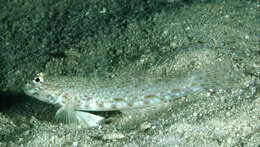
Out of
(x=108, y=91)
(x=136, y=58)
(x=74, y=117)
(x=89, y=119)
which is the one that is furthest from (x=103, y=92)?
(x=136, y=58)

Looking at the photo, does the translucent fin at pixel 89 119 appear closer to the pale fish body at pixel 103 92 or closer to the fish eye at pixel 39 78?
the pale fish body at pixel 103 92

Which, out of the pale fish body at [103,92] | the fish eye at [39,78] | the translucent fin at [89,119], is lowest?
the translucent fin at [89,119]

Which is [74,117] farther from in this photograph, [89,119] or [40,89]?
[40,89]

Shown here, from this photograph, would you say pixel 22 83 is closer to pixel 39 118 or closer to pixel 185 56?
pixel 39 118

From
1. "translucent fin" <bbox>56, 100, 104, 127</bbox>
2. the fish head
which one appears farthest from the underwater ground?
the fish head

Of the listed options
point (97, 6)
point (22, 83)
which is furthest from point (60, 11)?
point (22, 83)

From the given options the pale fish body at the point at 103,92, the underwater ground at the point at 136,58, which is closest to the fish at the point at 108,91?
the pale fish body at the point at 103,92
